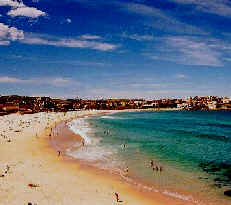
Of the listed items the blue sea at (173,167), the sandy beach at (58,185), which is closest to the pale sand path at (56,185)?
the sandy beach at (58,185)

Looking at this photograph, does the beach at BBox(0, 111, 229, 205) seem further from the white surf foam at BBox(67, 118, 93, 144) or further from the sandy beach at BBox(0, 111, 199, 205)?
the white surf foam at BBox(67, 118, 93, 144)

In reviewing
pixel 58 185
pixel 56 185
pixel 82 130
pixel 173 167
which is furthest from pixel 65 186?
pixel 82 130

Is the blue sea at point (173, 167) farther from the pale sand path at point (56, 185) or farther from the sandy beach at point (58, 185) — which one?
the pale sand path at point (56, 185)

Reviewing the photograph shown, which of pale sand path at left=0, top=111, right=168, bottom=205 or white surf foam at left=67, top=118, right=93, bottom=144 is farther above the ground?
pale sand path at left=0, top=111, right=168, bottom=205

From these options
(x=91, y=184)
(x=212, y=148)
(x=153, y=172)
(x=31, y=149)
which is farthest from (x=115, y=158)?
(x=212, y=148)

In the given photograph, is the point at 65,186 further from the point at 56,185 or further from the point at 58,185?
the point at 56,185

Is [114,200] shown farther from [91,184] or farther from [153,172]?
[153,172]

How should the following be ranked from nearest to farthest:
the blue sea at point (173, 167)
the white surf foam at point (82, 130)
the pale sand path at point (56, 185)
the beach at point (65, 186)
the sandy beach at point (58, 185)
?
1. the pale sand path at point (56, 185)
2. the sandy beach at point (58, 185)
3. the beach at point (65, 186)
4. the blue sea at point (173, 167)
5. the white surf foam at point (82, 130)

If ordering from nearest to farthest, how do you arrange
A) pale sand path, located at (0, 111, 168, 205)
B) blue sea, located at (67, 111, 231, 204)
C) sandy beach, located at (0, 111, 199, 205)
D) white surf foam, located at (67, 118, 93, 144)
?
pale sand path, located at (0, 111, 168, 205) < sandy beach, located at (0, 111, 199, 205) < blue sea, located at (67, 111, 231, 204) < white surf foam, located at (67, 118, 93, 144)

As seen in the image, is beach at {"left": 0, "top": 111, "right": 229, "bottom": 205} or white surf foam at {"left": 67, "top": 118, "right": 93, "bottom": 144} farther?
white surf foam at {"left": 67, "top": 118, "right": 93, "bottom": 144}

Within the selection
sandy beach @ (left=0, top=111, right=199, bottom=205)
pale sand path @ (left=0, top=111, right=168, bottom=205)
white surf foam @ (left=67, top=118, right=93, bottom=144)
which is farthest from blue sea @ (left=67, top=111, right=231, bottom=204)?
white surf foam @ (left=67, top=118, right=93, bottom=144)

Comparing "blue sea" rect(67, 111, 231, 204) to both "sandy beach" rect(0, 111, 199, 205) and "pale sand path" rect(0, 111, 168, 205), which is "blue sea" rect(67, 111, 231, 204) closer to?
"sandy beach" rect(0, 111, 199, 205)

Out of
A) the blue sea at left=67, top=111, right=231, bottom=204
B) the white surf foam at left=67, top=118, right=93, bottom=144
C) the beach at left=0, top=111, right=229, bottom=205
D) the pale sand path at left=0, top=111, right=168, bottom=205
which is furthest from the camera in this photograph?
the white surf foam at left=67, top=118, right=93, bottom=144

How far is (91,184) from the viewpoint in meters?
21.2
